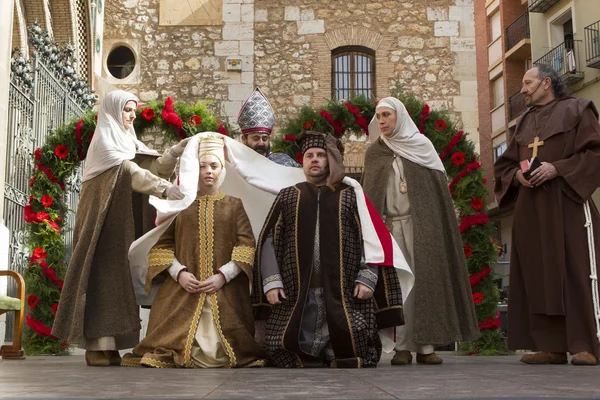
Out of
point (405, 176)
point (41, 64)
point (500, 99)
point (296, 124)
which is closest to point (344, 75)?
point (41, 64)

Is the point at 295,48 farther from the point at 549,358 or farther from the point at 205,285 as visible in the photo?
the point at 549,358

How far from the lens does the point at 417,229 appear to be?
20.1 ft

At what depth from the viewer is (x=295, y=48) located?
15.5m

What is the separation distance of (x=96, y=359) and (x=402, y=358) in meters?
2.07

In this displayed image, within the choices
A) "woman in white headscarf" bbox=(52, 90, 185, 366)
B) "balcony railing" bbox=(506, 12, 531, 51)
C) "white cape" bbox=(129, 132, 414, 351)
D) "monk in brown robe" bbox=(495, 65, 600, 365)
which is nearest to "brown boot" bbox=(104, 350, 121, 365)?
"woman in white headscarf" bbox=(52, 90, 185, 366)

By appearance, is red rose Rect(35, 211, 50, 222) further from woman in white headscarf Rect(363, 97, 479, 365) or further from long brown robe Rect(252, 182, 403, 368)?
woman in white headscarf Rect(363, 97, 479, 365)

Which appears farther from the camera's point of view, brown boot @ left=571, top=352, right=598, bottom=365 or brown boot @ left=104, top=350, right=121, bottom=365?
brown boot @ left=104, top=350, right=121, bottom=365

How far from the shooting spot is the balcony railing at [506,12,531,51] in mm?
27125

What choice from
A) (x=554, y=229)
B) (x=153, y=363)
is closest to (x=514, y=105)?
(x=554, y=229)

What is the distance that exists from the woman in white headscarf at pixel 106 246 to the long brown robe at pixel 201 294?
0.21 metres

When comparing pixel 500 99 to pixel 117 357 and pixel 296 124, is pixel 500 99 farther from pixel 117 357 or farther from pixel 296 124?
pixel 117 357

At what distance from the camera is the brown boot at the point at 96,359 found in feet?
18.7

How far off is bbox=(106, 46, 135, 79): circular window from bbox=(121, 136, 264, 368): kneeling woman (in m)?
9.91

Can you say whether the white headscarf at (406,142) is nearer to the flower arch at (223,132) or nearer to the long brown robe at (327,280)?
the long brown robe at (327,280)
